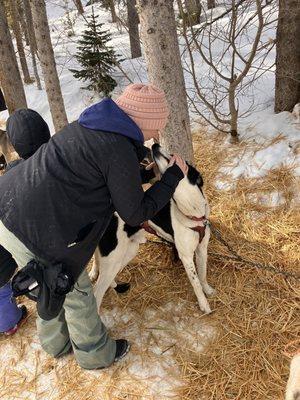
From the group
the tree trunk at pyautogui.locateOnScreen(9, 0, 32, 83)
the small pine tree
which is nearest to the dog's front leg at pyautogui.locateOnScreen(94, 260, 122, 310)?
the small pine tree

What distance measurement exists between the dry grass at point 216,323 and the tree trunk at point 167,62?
938 mm

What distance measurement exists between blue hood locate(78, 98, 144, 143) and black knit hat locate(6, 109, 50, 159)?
864 mm

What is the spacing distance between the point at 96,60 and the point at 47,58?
8.86ft

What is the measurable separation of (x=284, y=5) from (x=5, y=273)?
12.6 ft

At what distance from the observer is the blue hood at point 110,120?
5.66 feet

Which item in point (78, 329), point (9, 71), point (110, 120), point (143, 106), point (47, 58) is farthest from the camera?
point (9, 71)

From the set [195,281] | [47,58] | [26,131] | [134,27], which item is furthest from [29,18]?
[195,281]

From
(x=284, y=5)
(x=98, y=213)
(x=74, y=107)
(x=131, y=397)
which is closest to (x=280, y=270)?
(x=131, y=397)

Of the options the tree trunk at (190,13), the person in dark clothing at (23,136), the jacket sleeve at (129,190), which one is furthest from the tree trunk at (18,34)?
the jacket sleeve at (129,190)

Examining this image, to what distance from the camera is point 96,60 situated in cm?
711

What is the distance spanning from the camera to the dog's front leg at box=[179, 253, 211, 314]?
271 centimetres

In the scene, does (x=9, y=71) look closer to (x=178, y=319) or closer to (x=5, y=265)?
(x=5, y=265)

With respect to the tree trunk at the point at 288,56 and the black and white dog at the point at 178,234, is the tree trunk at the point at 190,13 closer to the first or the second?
the tree trunk at the point at 288,56

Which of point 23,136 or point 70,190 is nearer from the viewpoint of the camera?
point 70,190
